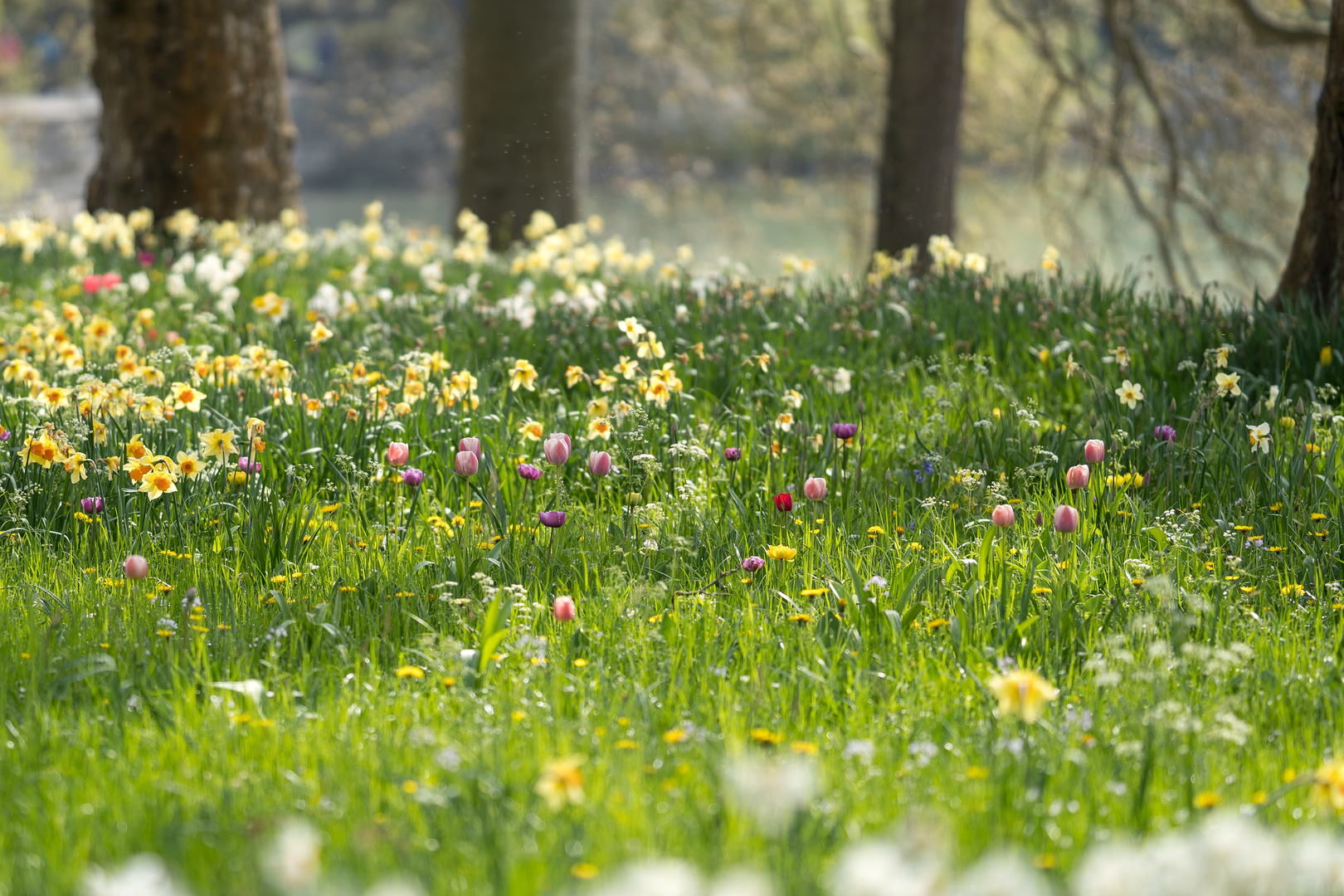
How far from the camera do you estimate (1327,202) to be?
455cm

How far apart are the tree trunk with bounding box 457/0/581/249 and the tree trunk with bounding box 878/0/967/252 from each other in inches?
117

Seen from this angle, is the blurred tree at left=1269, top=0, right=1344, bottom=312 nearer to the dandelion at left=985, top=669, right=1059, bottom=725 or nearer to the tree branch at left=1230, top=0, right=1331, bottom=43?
the dandelion at left=985, top=669, right=1059, bottom=725

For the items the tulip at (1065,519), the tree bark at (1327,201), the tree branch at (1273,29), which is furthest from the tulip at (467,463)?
the tree branch at (1273,29)

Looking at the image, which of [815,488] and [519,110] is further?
[519,110]

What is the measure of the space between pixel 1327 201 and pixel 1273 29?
625 centimetres

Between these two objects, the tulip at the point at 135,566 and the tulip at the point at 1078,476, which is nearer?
the tulip at the point at 135,566

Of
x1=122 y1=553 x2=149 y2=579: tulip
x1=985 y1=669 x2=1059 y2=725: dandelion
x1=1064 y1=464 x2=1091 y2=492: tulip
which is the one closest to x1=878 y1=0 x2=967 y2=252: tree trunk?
x1=1064 y1=464 x2=1091 y2=492: tulip

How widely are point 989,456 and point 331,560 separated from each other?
1975 millimetres

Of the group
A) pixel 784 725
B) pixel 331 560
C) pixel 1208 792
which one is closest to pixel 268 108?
pixel 331 560

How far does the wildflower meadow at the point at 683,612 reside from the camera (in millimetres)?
1700

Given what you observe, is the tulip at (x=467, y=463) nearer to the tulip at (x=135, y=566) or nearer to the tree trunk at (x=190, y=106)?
the tulip at (x=135, y=566)

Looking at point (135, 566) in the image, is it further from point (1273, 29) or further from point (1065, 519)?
point (1273, 29)

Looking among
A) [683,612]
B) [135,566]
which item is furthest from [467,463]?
[135,566]

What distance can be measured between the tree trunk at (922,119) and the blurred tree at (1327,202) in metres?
3.71
